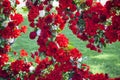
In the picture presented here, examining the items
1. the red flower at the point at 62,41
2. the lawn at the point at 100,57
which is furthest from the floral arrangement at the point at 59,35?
the lawn at the point at 100,57

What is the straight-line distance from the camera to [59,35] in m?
3.68

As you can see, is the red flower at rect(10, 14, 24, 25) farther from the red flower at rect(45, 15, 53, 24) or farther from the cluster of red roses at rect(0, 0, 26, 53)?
the red flower at rect(45, 15, 53, 24)

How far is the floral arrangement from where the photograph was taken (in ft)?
10.2

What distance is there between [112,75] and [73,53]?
105 inches

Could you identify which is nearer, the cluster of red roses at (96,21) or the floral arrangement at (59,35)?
the cluster of red roses at (96,21)

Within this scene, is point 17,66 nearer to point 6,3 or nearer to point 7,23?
point 7,23

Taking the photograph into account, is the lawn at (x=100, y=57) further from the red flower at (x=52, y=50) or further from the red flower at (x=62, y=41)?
the red flower at (x=52, y=50)

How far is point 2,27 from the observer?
3.82 meters

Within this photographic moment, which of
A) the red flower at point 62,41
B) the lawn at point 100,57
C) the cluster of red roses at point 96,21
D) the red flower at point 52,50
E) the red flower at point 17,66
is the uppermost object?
the cluster of red roses at point 96,21

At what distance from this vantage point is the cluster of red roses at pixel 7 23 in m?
3.79

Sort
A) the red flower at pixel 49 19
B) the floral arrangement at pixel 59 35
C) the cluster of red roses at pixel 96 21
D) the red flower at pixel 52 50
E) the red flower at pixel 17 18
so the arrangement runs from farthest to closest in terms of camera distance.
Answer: the red flower at pixel 17 18 → the red flower at pixel 49 19 → the red flower at pixel 52 50 → the floral arrangement at pixel 59 35 → the cluster of red roses at pixel 96 21

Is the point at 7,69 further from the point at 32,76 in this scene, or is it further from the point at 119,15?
the point at 119,15

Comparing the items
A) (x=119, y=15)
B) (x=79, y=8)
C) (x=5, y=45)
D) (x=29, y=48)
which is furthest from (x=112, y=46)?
(x=119, y=15)

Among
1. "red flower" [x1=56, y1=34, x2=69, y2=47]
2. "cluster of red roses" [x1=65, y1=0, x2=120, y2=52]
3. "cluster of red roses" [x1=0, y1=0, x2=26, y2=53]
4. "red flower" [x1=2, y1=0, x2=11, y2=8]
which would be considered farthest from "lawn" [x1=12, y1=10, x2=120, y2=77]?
"red flower" [x1=2, y1=0, x2=11, y2=8]
